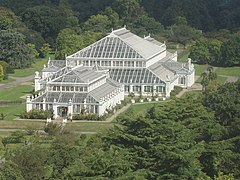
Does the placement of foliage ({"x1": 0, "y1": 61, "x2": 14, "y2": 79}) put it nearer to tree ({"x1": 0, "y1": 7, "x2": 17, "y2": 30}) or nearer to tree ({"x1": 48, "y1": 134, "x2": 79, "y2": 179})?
tree ({"x1": 0, "y1": 7, "x2": 17, "y2": 30})

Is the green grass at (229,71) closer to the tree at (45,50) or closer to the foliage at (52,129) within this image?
the tree at (45,50)

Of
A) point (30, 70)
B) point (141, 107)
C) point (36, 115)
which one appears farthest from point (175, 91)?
point (30, 70)

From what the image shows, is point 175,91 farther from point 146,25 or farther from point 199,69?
point 146,25

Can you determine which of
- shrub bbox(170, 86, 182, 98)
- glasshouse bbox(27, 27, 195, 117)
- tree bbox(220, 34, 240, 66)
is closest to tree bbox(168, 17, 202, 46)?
tree bbox(220, 34, 240, 66)

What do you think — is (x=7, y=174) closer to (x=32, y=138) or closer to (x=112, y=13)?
(x=32, y=138)

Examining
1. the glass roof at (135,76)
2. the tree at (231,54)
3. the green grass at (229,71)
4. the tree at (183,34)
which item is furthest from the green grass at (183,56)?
the glass roof at (135,76)

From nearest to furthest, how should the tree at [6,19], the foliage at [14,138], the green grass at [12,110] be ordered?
1. the foliage at [14,138]
2. the green grass at [12,110]
3. the tree at [6,19]

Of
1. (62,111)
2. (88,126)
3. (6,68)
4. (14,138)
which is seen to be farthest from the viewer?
(6,68)
